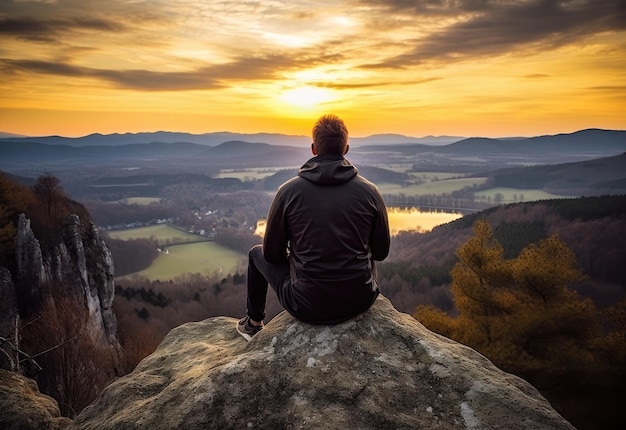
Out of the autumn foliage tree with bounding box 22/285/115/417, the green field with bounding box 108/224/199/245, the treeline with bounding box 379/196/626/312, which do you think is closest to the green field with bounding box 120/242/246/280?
the green field with bounding box 108/224/199/245

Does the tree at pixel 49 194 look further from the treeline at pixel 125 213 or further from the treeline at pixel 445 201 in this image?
the treeline at pixel 445 201

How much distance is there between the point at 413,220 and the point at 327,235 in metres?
145

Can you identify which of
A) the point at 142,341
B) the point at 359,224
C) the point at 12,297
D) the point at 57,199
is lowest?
the point at 142,341

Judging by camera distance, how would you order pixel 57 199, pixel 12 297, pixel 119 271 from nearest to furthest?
pixel 12 297 → pixel 57 199 → pixel 119 271

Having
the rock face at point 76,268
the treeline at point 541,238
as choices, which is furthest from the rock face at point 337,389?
the treeline at point 541,238

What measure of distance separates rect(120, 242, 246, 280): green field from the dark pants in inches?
3239

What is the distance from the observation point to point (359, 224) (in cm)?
488

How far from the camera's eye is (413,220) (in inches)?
5714

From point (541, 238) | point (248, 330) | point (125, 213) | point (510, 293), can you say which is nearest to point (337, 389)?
point (248, 330)

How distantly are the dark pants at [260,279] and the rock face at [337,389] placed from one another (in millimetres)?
515

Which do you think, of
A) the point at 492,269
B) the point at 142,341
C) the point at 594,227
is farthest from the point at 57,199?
the point at 594,227

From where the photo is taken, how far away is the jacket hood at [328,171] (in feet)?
15.8

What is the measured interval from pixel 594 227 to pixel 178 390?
78.4 metres

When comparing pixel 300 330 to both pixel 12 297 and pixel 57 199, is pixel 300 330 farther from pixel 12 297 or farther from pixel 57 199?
pixel 57 199
